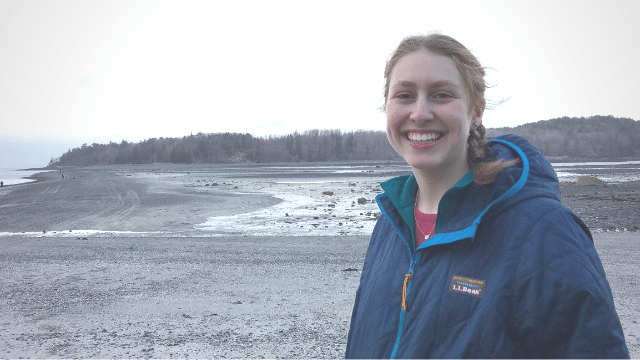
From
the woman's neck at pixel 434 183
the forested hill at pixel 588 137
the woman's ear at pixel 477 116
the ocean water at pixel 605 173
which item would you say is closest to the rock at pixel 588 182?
the ocean water at pixel 605 173

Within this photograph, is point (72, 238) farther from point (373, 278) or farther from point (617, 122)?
point (617, 122)

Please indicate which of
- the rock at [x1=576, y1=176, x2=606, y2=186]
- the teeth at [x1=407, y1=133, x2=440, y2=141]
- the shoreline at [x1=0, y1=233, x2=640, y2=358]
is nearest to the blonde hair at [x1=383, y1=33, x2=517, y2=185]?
the teeth at [x1=407, y1=133, x2=440, y2=141]

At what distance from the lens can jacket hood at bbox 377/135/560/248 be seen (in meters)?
1.48

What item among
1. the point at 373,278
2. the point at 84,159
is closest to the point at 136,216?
the point at 373,278

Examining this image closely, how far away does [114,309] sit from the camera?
575 centimetres

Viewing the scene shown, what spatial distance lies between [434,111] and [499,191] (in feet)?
1.43

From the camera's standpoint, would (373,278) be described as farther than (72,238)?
No

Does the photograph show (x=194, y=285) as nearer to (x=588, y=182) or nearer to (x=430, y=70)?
(x=430, y=70)

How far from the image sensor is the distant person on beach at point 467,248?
1.29m

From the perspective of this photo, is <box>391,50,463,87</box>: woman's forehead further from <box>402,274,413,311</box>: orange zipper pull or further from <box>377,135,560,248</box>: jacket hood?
<box>402,274,413,311</box>: orange zipper pull

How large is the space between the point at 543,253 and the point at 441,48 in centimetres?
91

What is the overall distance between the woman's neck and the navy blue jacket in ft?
0.42

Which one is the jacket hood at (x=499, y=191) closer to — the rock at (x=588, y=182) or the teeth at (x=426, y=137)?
the teeth at (x=426, y=137)

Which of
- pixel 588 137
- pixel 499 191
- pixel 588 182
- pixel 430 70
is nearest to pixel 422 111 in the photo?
pixel 430 70
